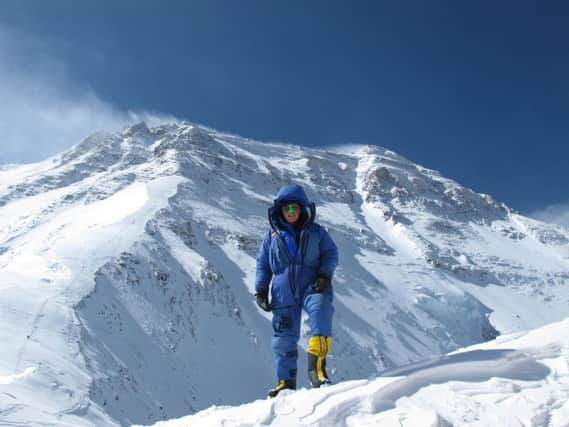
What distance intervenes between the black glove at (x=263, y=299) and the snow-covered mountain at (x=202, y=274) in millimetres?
2534

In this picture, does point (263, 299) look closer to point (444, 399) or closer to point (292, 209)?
point (292, 209)

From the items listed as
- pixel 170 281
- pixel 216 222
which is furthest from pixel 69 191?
pixel 170 281

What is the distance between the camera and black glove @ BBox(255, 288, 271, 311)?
5184mm

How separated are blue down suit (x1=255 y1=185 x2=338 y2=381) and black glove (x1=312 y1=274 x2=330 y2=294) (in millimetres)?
36

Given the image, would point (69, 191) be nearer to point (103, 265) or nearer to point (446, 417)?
point (103, 265)

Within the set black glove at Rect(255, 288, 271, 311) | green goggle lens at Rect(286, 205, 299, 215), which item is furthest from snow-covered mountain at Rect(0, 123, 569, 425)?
green goggle lens at Rect(286, 205, 299, 215)

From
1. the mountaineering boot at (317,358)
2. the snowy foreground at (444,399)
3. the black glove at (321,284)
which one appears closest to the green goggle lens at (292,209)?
the black glove at (321,284)

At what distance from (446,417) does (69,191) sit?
150 feet

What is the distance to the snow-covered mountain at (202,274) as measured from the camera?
12156 mm

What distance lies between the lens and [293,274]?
5121 millimetres

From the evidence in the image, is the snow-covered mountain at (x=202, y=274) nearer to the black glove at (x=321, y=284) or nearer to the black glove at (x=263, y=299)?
the black glove at (x=263, y=299)

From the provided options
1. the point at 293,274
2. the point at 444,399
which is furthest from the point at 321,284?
the point at 444,399

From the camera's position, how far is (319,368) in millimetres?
4668

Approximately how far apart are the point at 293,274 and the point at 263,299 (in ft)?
1.46
